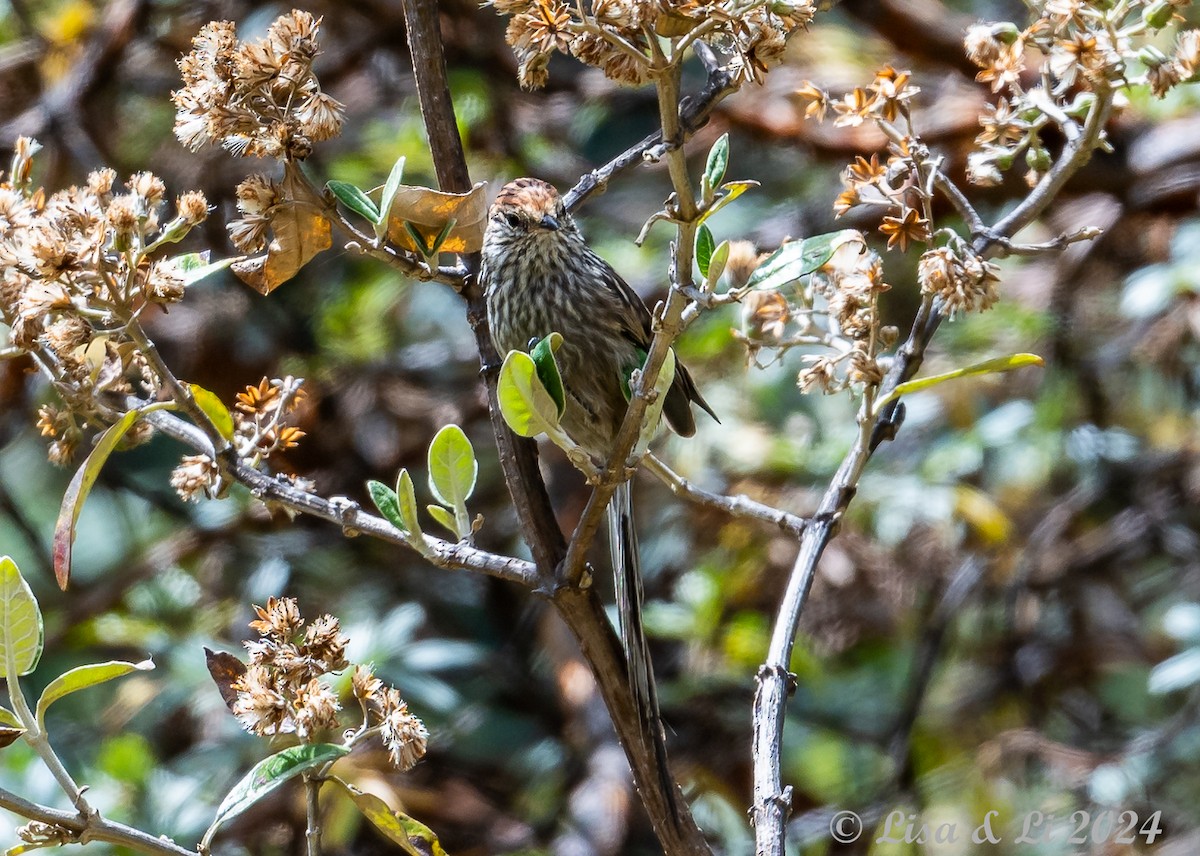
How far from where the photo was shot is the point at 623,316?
10.9 feet

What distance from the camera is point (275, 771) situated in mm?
1460

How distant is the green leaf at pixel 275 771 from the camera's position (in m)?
1.42

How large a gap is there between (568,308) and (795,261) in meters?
1.78

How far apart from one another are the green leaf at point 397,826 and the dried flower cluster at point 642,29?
854 millimetres

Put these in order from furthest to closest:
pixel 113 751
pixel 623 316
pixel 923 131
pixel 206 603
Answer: pixel 206 603
pixel 923 131
pixel 113 751
pixel 623 316

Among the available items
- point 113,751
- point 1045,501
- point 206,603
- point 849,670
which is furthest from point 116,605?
point 1045,501

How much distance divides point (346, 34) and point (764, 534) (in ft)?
8.11

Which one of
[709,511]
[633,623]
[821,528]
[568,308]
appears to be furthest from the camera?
[709,511]

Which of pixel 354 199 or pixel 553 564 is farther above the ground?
pixel 354 199

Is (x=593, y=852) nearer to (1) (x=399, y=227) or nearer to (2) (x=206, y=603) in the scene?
(2) (x=206, y=603)

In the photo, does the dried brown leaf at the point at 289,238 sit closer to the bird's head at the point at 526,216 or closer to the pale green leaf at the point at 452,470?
the pale green leaf at the point at 452,470

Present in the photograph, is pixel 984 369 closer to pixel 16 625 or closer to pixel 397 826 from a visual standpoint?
pixel 397 826

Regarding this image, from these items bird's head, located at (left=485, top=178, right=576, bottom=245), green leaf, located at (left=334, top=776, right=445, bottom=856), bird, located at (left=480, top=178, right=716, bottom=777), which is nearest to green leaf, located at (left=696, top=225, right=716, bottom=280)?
green leaf, located at (left=334, top=776, right=445, bottom=856)

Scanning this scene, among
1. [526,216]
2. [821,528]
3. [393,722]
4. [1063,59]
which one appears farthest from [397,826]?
[526,216]
